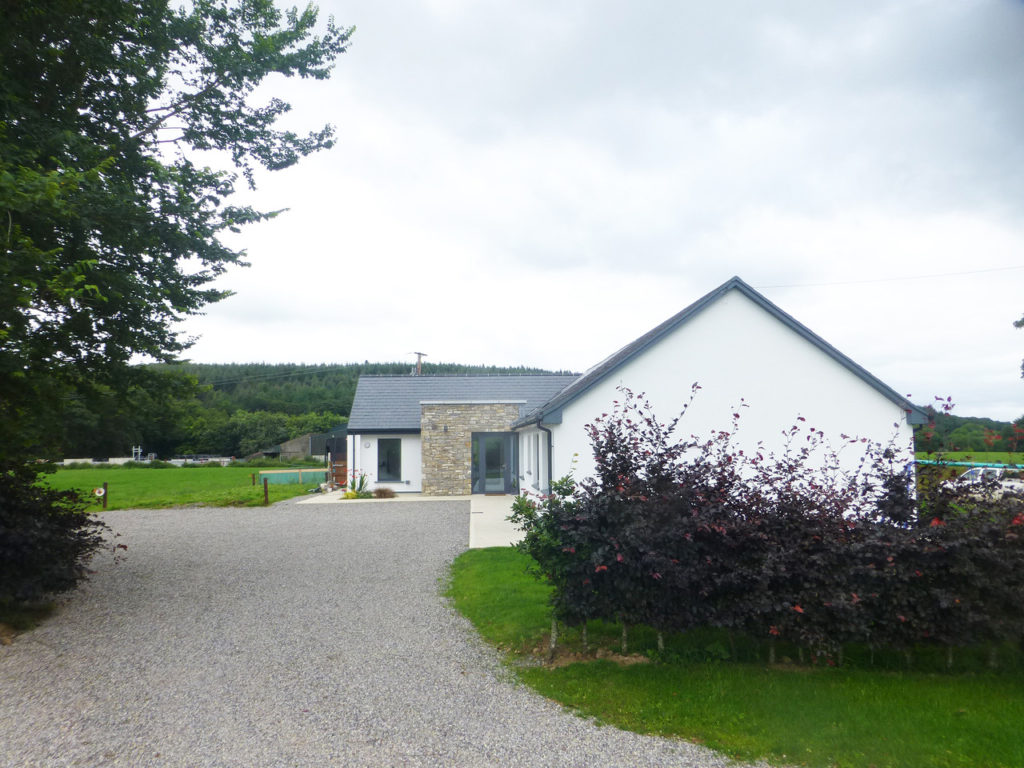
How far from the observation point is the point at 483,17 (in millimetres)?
9867

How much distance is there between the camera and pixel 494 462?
23.9 meters

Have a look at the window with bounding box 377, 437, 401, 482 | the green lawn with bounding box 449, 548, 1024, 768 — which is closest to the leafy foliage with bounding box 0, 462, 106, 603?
the green lawn with bounding box 449, 548, 1024, 768

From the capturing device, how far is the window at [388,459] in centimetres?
2453

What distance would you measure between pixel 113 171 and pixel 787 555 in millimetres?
9442

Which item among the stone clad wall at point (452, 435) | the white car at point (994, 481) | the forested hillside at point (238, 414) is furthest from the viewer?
the stone clad wall at point (452, 435)

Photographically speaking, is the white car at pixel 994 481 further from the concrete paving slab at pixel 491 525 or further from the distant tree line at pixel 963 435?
the concrete paving slab at pixel 491 525

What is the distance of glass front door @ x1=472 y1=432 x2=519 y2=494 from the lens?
77.2 ft

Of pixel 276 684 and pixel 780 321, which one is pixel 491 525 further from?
pixel 276 684

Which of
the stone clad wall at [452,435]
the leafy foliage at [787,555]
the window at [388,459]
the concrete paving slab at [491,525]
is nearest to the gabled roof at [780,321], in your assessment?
the concrete paving slab at [491,525]

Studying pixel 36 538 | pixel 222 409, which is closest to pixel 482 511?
pixel 36 538

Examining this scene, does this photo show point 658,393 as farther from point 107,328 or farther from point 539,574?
point 107,328

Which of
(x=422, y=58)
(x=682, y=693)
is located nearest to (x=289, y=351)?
(x=422, y=58)

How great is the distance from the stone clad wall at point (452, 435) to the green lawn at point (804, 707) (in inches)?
665

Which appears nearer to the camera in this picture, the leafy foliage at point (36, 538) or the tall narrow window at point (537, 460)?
the leafy foliage at point (36, 538)
